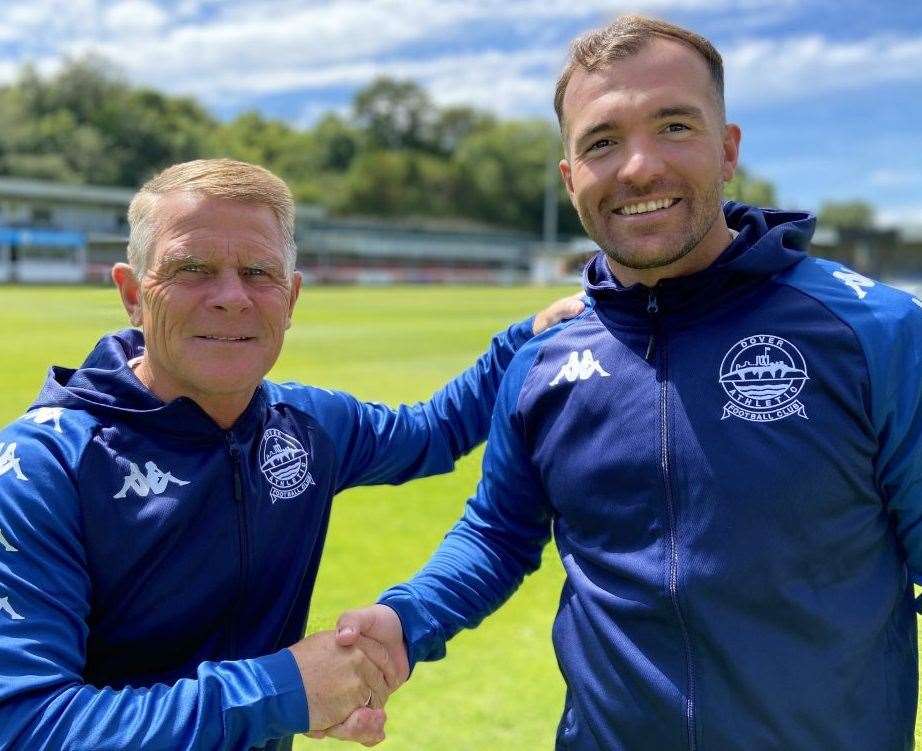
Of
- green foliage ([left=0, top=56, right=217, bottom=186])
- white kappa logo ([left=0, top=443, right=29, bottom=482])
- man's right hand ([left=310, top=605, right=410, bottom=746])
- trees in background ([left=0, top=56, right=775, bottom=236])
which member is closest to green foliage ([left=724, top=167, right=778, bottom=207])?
man's right hand ([left=310, top=605, right=410, bottom=746])

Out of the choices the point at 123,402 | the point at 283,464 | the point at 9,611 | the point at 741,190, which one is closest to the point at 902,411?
the point at 283,464

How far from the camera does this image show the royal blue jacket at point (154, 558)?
69.4 inches

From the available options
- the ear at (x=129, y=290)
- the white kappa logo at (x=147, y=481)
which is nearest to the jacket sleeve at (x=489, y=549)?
the white kappa logo at (x=147, y=481)

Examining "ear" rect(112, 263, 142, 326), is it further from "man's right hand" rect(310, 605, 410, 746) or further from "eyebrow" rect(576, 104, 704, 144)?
"eyebrow" rect(576, 104, 704, 144)

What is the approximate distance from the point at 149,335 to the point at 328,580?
9.47ft

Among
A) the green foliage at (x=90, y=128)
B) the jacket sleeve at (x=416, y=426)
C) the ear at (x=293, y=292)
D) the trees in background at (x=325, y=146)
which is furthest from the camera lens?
the trees in background at (x=325, y=146)

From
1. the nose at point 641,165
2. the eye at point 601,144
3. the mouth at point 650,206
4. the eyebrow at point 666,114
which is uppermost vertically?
the eyebrow at point 666,114

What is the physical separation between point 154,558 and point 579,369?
1.10 m

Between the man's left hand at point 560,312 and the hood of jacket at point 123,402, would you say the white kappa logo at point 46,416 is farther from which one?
the man's left hand at point 560,312

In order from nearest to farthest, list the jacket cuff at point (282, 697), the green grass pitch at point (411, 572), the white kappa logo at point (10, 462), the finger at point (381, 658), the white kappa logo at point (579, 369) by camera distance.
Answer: the jacket cuff at point (282, 697), the white kappa logo at point (10, 462), the finger at point (381, 658), the white kappa logo at point (579, 369), the green grass pitch at point (411, 572)

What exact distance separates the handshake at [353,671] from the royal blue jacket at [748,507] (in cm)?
9

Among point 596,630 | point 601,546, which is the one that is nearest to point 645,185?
point 601,546

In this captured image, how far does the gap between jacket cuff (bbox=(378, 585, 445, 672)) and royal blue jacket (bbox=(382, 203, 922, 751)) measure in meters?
0.02

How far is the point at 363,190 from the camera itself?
93.9m
